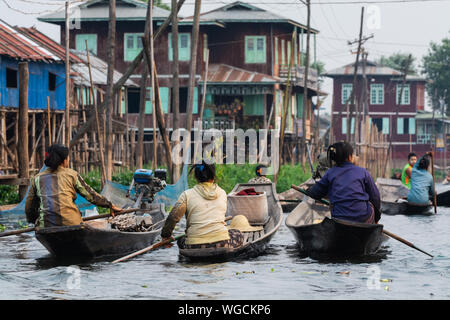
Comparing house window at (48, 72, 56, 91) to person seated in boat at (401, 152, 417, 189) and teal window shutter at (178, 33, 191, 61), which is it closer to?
teal window shutter at (178, 33, 191, 61)

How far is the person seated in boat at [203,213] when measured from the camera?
10.6 m

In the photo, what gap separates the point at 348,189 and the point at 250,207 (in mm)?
3086

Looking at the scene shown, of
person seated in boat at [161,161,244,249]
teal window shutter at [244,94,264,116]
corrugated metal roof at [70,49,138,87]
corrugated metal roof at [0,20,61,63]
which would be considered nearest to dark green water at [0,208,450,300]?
person seated in boat at [161,161,244,249]

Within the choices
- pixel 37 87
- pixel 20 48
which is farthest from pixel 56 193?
pixel 37 87

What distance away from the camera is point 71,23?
125 feet

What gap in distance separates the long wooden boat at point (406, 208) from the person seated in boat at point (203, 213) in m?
9.91

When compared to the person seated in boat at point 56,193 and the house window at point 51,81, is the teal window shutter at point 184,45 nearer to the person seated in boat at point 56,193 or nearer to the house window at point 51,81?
the house window at point 51,81

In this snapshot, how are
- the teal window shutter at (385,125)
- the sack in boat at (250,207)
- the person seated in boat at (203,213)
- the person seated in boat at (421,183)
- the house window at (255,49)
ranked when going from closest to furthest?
1. the person seated in boat at (203,213)
2. the sack in boat at (250,207)
3. the person seated in boat at (421,183)
4. the house window at (255,49)
5. the teal window shutter at (385,125)

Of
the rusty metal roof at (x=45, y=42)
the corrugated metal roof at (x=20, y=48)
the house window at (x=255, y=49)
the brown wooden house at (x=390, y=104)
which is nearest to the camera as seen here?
the corrugated metal roof at (x=20, y=48)

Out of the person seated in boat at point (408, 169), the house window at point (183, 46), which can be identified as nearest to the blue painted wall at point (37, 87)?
the house window at point (183, 46)

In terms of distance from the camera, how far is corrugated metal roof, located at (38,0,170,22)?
36447 mm
